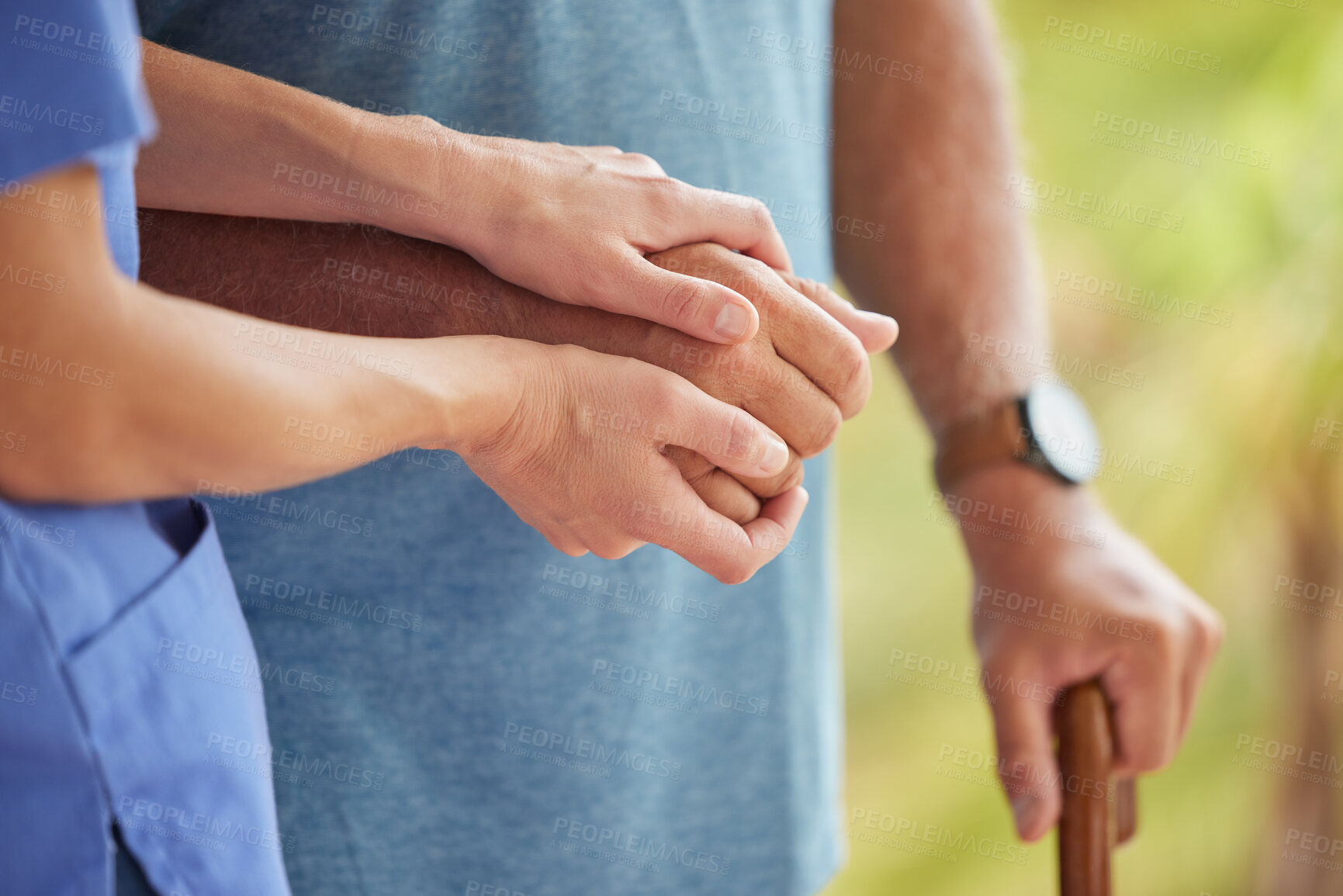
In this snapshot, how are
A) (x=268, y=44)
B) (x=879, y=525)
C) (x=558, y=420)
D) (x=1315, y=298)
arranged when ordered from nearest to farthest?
(x=558, y=420) → (x=268, y=44) → (x=1315, y=298) → (x=879, y=525)

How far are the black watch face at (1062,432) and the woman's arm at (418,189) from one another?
0.45m

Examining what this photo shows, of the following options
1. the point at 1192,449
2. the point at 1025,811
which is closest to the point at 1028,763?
the point at 1025,811

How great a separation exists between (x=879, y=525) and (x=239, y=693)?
272 centimetres

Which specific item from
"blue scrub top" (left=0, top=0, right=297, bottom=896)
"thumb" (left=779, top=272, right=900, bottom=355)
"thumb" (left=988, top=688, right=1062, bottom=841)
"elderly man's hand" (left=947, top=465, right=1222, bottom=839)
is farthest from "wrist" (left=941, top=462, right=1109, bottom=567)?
"blue scrub top" (left=0, top=0, right=297, bottom=896)

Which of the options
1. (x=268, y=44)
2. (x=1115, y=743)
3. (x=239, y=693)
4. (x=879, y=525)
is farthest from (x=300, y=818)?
→ (x=879, y=525)

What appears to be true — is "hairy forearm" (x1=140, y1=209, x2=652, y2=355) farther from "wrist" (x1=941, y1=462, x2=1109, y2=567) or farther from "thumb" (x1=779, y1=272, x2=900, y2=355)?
"wrist" (x1=941, y1=462, x2=1109, y2=567)

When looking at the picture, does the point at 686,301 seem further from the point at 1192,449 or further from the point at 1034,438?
the point at 1192,449

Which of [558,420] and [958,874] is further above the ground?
[558,420]

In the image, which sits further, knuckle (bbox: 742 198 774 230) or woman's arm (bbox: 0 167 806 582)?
knuckle (bbox: 742 198 774 230)

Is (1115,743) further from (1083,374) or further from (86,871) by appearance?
(1083,374)

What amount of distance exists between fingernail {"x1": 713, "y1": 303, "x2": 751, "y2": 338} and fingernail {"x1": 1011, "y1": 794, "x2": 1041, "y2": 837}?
57 cm

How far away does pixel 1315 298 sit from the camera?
8.24ft

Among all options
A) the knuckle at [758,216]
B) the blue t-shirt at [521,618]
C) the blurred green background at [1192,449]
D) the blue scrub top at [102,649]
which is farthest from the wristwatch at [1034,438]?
the blurred green background at [1192,449]

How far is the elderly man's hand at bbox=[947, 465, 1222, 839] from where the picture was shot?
90 centimetres
